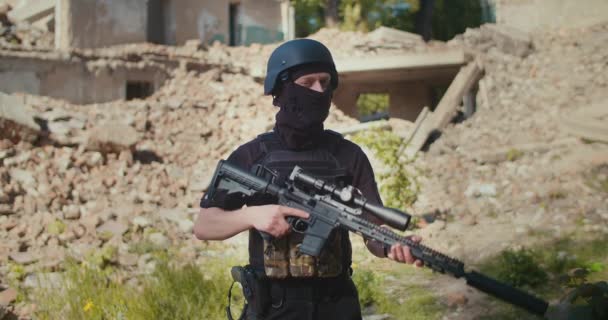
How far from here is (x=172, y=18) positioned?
14.7 m

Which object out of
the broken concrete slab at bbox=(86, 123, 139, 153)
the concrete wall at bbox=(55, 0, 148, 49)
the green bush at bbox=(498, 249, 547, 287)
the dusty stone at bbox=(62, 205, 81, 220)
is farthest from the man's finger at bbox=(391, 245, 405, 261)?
the concrete wall at bbox=(55, 0, 148, 49)

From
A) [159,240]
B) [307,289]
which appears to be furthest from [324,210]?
[159,240]

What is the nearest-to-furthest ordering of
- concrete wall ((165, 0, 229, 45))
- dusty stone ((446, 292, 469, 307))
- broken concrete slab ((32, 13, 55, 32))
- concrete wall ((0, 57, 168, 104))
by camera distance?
dusty stone ((446, 292, 469, 307))
concrete wall ((0, 57, 168, 104))
broken concrete slab ((32, 13, 55, 32))
concrete wall ((165, 0, 229, 45))

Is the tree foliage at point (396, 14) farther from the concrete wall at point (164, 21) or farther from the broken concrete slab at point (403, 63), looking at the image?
the broken concrete slab at point (403, 63)

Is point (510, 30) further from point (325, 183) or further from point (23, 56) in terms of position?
point (325, 183)

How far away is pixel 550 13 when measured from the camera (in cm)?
1427

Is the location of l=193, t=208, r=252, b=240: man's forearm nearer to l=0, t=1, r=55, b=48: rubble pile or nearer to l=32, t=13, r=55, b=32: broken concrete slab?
l=0, t=1, r=55, b=48: rubble pile

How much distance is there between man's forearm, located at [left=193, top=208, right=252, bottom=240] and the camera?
2113 millimetres

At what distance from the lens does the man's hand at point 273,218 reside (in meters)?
2.03

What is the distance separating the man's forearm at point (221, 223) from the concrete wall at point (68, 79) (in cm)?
912

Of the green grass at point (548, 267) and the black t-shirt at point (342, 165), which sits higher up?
the black t-shirt at point (342, 165)

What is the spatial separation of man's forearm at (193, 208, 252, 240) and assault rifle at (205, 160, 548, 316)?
8 cm

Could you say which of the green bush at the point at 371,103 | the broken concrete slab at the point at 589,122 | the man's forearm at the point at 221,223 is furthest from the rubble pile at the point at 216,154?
the green bush at the point at 371,103

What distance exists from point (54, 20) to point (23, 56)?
2.68 m
